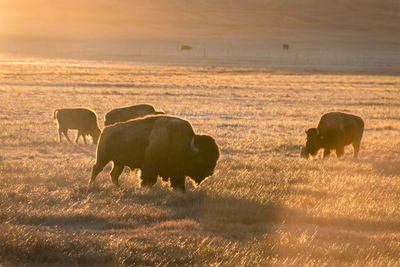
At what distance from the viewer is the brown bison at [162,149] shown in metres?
9.38

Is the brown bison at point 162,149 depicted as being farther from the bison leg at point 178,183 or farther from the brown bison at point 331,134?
the brown bison at point 331,134

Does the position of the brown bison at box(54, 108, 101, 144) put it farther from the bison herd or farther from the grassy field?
the bison herd

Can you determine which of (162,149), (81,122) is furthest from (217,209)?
(81,122)

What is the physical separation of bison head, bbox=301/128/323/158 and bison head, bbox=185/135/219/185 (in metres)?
5.12

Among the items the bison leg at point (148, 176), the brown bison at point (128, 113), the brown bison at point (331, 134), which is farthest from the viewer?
the brown bison at point (128, 113)

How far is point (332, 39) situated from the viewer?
146m

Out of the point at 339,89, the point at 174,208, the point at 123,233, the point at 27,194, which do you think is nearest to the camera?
the point at 123,233

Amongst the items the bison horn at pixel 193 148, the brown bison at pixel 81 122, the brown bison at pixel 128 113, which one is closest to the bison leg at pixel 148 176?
the bison horn at pixel 193 148

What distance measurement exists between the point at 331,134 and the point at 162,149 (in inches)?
242

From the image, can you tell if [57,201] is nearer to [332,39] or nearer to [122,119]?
[122,119]

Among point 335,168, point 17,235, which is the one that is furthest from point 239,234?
point 335,168

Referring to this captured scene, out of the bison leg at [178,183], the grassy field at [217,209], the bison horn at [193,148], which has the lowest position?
the grassy field at [217,209]

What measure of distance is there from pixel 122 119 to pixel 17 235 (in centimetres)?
841

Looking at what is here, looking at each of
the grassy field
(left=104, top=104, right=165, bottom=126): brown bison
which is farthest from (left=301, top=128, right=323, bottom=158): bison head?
(left=104, top=104, right=165, bottom=126): brown bison
